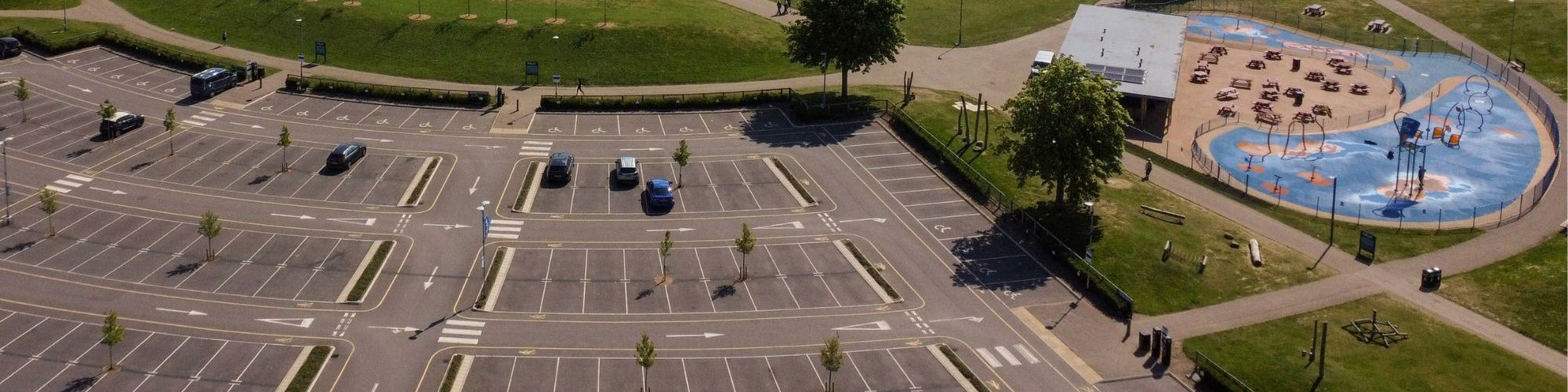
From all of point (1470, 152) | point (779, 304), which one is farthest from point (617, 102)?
point (1470, 152)

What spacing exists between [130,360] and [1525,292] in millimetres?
87683

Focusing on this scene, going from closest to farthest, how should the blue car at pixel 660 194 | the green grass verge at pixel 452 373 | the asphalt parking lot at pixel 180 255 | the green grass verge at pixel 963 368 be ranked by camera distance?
1. the green grass verge at pixel 452 373
2. the green grass verge at pixel 963 368
3. the asphalt parking lot at pixel 180 255
4. the blue car at pixel 660 194

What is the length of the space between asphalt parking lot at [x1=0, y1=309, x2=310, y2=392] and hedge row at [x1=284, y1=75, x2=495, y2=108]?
4533cm

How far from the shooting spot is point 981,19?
6009 inches

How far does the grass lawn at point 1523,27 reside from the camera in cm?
13612

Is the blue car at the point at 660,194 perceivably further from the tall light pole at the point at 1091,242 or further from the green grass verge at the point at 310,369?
the tall light pole at the point at 1091,242

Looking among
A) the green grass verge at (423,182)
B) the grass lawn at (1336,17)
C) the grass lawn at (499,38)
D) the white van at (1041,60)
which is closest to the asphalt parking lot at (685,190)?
the green grass verge at (423,182)

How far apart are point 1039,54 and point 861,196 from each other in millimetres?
47396

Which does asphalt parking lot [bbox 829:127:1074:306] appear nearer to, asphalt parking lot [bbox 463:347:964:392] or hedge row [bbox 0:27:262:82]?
asphalt parking lot [bbox 463:347:964:392]

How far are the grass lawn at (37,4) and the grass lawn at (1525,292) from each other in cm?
14368

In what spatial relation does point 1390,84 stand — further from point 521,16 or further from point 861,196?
point 521,16

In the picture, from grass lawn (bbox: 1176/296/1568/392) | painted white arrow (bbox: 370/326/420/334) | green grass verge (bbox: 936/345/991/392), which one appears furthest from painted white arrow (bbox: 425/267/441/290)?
grass lawn (bbox: 1176/296/1568/392)

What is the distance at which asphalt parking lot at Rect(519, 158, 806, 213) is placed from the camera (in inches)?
3548

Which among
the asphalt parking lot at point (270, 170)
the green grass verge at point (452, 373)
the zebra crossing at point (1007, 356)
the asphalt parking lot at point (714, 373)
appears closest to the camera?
the green grass verge at point (452, 373)
